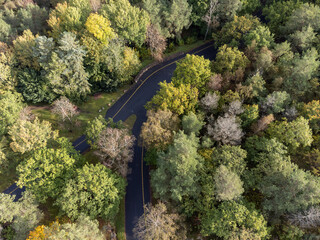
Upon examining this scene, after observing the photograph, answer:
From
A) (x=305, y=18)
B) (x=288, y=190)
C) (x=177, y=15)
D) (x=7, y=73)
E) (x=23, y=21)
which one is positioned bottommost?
(x=288, y=190)

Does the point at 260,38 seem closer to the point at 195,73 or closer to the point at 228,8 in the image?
the point at 228,8

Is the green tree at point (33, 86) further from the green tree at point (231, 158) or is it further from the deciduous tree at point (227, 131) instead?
the green tree at point (231, 158)

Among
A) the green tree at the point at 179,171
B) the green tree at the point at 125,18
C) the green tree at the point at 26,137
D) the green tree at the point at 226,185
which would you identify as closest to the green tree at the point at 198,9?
the green tree at the point at 125,18

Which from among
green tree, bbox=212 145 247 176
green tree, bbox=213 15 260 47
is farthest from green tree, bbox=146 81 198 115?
green tree, bbox=213 15 260 47

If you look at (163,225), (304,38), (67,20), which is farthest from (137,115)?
(304,38)

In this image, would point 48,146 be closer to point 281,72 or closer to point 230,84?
point 230,84

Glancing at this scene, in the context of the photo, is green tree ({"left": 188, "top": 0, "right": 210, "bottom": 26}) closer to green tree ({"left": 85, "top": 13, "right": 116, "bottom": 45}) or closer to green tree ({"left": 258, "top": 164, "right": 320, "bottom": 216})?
green tree ({"left": 85, "top": 13, "right": 116, "bottom": 45})
